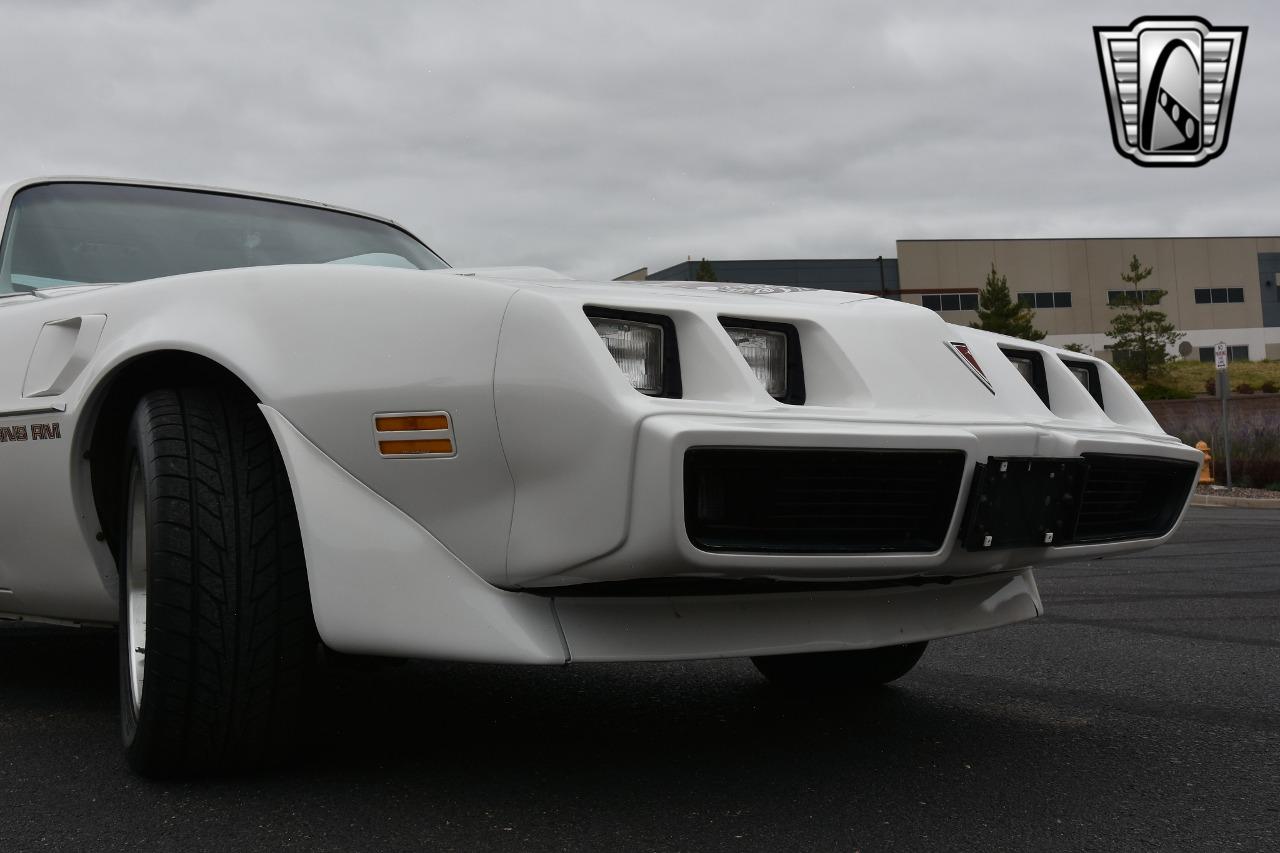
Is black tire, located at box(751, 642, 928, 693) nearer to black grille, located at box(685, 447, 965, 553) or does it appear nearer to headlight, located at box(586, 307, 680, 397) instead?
black grille, located at box(685, 447, 965, 553)

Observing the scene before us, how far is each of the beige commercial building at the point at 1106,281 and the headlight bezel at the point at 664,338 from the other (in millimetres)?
54025

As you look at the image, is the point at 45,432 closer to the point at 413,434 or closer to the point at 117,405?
the point at 117,405

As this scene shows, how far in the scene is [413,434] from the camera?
6.96ft

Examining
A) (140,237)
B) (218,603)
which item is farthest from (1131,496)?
(140,237)

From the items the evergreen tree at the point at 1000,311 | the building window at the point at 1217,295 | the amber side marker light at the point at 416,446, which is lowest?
the amber side marker light at the point at 416,446

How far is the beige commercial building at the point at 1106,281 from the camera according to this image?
56.3 m

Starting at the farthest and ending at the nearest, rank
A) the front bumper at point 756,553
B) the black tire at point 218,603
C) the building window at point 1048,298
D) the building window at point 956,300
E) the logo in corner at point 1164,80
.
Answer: the building window at point 1048,298 < the building window at point 956,300 < the logo in corner at point 1164,80 < the black tire at point 218,603 < the front bumper at point 756,553

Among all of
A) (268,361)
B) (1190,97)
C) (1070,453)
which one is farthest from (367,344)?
(1190,97)

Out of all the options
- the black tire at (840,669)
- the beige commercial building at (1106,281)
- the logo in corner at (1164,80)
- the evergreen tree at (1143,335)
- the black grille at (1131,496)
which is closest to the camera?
the black grille at (1131,496)

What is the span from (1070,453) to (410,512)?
4.07 ft

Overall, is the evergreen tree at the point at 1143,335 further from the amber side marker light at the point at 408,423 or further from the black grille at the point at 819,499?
the amber side marker light at the point at 408,423

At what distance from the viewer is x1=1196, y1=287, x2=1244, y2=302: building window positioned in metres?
60.6

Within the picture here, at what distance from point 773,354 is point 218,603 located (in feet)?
3.59

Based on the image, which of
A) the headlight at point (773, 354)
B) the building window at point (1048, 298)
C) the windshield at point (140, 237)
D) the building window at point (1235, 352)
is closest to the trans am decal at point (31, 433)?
the windshield at point (140, 237)
